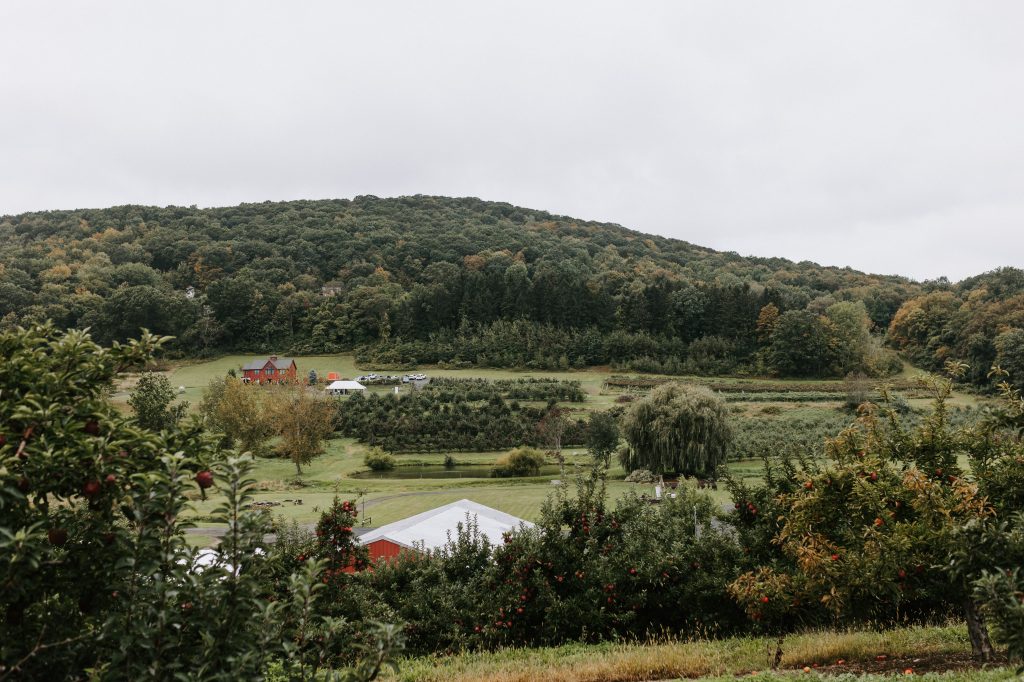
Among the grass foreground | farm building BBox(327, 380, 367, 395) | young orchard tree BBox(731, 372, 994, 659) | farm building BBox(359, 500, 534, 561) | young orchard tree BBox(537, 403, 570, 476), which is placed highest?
young orchard tree BBox(731, 372, 994, 659)

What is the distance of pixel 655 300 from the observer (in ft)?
244

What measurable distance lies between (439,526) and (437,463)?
2427cm

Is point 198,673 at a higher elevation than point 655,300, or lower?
lower

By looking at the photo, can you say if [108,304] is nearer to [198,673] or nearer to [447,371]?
[447,371]

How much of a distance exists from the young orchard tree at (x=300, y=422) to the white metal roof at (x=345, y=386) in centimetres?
1237

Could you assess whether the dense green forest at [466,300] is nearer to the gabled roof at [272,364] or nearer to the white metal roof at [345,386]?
the gabled roof at [272,364]

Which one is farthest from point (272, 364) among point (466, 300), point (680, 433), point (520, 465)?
point (680, 433)

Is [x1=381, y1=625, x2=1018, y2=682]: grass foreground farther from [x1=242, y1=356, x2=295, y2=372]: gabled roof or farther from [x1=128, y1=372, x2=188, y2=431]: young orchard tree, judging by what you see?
[x1=242, y1=356, x2=295, y2=372]: gabled roof

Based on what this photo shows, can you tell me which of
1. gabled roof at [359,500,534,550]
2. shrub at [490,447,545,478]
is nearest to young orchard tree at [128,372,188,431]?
shrub at [490,447,545,478]

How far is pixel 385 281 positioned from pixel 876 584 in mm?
88878

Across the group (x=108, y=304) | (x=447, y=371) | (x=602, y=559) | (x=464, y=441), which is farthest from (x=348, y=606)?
(x=108, y=304)

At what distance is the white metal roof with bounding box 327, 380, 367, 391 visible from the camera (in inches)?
2242

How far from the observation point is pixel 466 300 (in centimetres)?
7862

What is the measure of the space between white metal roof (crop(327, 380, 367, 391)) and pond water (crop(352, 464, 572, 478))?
58.7ft
